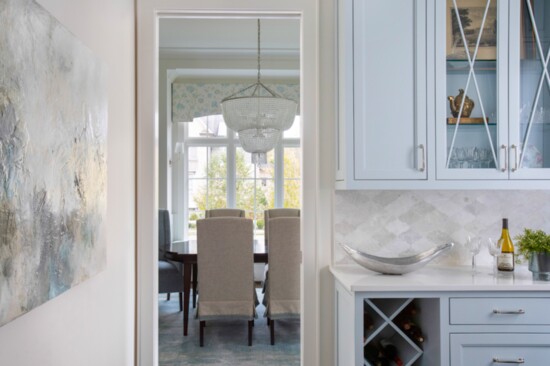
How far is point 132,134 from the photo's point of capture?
2102mm

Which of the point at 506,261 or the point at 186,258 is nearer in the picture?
the point at 506,261

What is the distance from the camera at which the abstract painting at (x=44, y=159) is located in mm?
889

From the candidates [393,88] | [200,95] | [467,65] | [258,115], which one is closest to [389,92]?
[393,88]

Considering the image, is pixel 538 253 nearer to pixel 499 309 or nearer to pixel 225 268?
pixel 499 309

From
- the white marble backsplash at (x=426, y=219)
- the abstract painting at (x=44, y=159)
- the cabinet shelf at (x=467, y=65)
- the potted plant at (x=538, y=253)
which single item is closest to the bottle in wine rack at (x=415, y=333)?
the white marble backsplash at (x=426, y=219)

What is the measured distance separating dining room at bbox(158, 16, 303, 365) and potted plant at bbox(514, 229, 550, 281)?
5.45ft

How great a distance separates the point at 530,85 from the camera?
6.55ft

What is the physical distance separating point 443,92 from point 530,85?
43 cm

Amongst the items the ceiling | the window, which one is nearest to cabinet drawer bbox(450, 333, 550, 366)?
the ceiling

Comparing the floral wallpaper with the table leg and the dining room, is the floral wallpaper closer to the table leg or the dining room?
the dining room

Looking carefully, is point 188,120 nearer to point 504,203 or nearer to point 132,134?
point 132,134

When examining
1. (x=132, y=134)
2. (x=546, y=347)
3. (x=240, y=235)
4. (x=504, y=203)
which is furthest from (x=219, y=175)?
(x=546, y=347)

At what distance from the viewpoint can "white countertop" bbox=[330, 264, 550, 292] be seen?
1751 millimetres

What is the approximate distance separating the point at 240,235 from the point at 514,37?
86.4 inches
